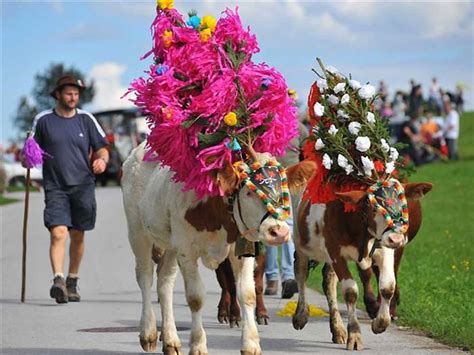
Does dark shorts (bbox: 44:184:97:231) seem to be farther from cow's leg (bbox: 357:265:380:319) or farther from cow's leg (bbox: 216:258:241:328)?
cow's leg (bbox: 357:265:380:319)

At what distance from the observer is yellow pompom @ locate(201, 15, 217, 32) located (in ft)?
31.0

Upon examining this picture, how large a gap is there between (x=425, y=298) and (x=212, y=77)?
16.2ft

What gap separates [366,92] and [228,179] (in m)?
2.33

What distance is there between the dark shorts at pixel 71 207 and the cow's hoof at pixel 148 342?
4114 millimetres

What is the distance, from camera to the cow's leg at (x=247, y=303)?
8664 millimetres

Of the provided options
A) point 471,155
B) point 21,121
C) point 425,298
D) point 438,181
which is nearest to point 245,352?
point 425,298

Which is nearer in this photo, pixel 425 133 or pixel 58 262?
pixel 58 262

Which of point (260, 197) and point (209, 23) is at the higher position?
point (209, 23)

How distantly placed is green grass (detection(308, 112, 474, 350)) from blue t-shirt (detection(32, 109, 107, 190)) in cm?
325

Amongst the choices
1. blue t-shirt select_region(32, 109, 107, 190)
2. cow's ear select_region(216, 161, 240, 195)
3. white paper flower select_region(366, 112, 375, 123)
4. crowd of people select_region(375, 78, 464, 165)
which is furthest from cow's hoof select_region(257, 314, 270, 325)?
crowd of people select_region(375, 78, 464, 165)

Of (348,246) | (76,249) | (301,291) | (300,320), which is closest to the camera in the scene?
(348,246)

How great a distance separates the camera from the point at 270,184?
8.59m

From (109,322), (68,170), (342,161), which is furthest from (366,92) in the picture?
(68,170)

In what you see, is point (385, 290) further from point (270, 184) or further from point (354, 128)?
Result: point (270, 184)
